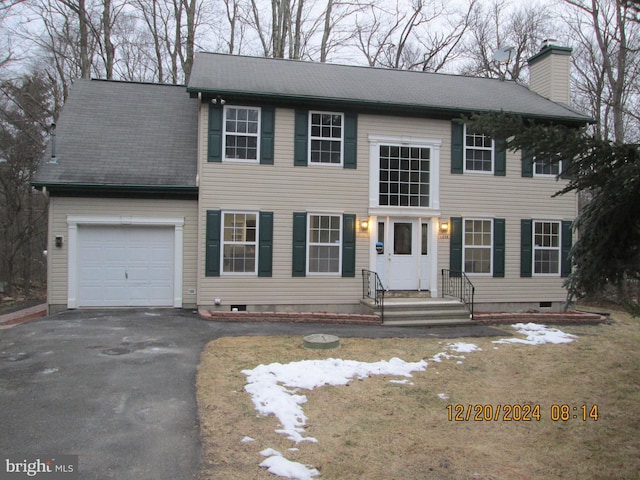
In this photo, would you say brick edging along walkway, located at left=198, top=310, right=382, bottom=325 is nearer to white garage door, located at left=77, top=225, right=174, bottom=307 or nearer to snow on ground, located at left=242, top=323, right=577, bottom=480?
white garage door, located at left=77, top=225, right=174, bottom=307

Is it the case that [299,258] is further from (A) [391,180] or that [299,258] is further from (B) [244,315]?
(A) [391,180]

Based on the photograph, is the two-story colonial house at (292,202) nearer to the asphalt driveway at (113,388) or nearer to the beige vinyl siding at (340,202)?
the beige vinyl siding at (340,202)

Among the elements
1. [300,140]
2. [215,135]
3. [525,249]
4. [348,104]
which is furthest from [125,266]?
[525,249]

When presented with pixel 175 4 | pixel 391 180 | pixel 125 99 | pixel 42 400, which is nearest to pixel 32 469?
pixel 42 400

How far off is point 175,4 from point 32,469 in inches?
863

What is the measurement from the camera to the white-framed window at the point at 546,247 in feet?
39.9

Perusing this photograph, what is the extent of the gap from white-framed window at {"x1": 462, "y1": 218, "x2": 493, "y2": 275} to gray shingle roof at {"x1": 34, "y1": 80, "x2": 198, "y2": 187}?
6881mm

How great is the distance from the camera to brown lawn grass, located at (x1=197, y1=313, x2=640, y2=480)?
3.84m

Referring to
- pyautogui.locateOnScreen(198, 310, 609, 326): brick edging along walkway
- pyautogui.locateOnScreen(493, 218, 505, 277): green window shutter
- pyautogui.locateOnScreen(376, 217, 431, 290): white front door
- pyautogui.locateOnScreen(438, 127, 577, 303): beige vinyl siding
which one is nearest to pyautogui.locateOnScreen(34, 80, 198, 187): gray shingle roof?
pyautogui.locateOnScreen(198, 310, 609, 326): brick edging along walkway

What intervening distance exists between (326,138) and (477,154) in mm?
3958

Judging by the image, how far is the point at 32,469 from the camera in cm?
357
